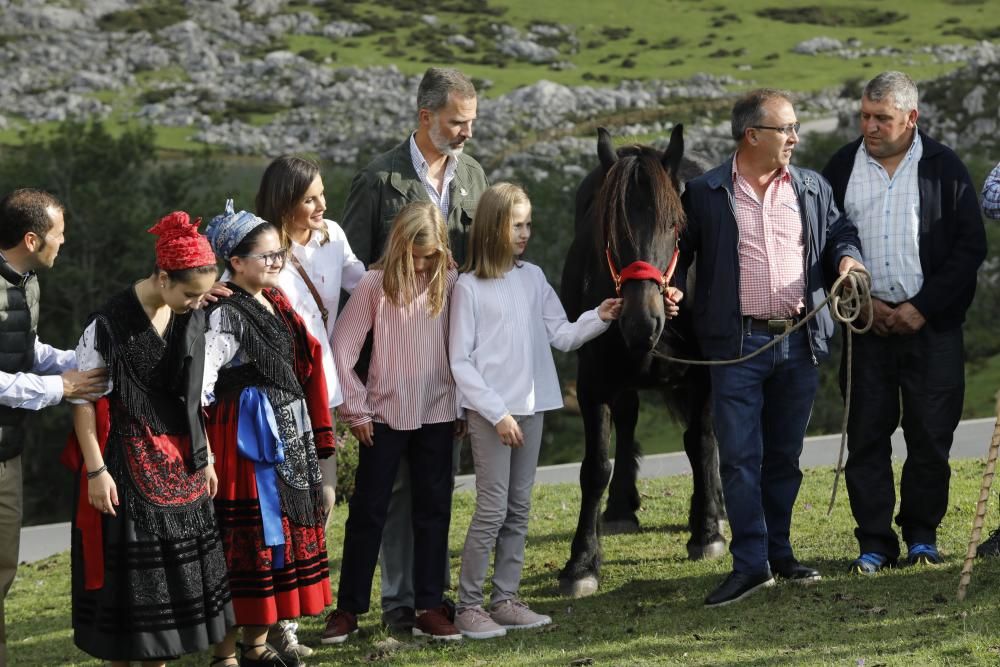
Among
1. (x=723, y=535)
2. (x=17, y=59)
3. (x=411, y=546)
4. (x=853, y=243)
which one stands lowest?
(x=723, y=535)

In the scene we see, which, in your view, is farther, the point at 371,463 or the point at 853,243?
the point at 853,243

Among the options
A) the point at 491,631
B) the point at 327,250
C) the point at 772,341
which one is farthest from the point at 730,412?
the point at 327,250

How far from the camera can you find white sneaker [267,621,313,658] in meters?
4.82

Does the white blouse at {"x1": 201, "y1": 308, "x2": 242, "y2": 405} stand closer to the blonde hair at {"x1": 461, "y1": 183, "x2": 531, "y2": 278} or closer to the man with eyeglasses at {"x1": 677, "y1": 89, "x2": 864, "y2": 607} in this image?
the blonde hair at {"x1": 461, "y1": 183, "x2": 531, "y2": 278}

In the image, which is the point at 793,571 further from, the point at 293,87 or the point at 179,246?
the point at 293,87

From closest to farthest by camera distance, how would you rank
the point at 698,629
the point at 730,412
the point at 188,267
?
1. the point at 188,267
2. the point at 698,629
3. the point at 730,412

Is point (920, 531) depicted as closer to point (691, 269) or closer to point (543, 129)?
point (691, 269)

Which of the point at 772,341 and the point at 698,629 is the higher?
the point at 772,341

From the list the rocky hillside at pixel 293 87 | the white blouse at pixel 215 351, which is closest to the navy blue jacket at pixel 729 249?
the white blouse at pixel 215 351

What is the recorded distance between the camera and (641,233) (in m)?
5.12

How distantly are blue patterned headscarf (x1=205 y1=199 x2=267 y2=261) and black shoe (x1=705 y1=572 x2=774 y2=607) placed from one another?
248 centimetres

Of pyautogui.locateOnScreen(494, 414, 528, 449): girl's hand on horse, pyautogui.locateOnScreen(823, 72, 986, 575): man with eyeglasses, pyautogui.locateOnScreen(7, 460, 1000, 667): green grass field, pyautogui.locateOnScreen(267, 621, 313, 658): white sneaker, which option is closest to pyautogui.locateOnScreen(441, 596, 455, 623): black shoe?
pyautogui.locateOnScreen(7, 460, 1000, 667): green grass field

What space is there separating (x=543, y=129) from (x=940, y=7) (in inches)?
848

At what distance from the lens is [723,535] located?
6.59 metres
